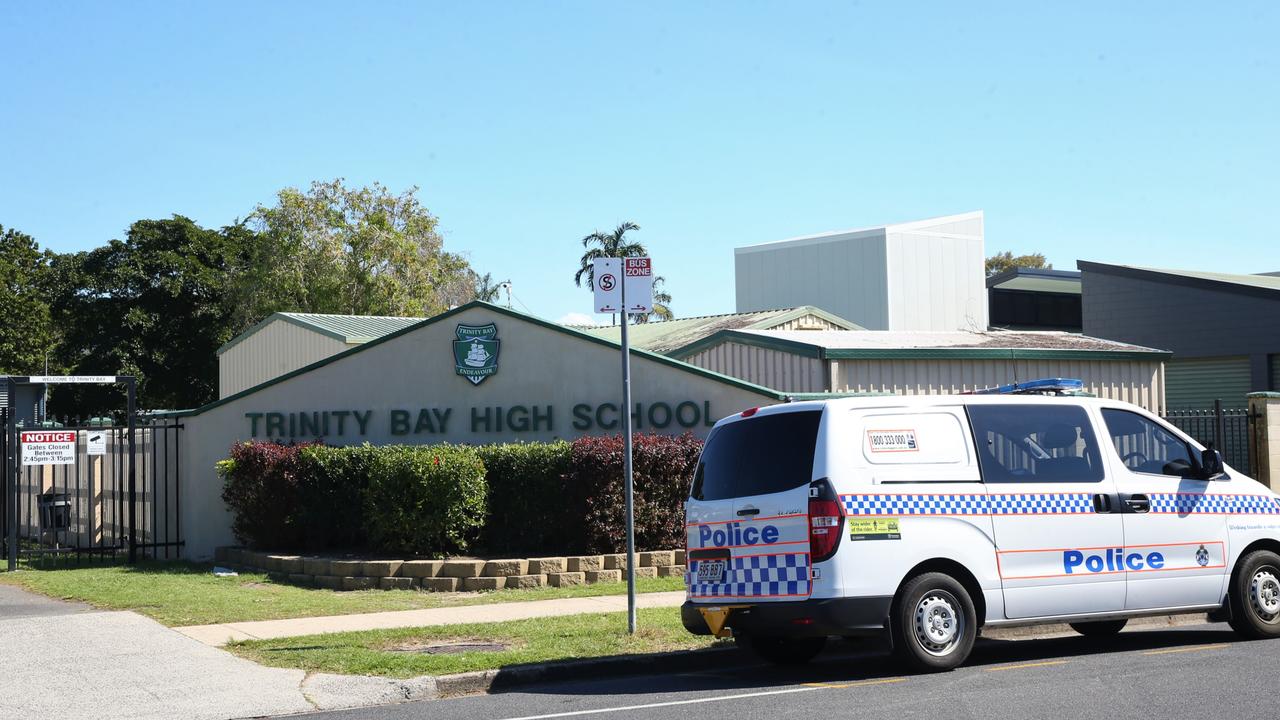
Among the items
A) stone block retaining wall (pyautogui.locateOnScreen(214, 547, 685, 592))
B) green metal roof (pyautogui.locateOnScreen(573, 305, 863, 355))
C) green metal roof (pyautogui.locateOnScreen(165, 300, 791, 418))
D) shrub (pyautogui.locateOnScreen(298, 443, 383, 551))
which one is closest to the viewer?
stone block retaining wall (pyautogui.locateOnScreen(214, 547, 685, 592))

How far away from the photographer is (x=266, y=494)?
58.5ft

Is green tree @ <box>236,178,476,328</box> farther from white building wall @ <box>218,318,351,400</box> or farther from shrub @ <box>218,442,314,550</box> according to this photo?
shrub @ <box>218,442,314,550</box>

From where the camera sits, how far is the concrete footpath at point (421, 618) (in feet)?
38.6

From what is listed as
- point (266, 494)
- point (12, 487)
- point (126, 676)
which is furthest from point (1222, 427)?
point (12, 487)

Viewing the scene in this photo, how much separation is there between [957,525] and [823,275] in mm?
30873

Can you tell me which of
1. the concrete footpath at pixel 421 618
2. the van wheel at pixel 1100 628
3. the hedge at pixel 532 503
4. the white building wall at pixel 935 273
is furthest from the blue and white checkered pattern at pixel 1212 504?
the white building wall at pixel 935 273

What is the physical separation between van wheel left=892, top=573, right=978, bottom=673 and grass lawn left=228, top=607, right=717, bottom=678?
80.1 inches

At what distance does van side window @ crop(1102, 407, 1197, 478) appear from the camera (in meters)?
10.5

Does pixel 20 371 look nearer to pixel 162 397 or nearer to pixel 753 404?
pixel 162 397

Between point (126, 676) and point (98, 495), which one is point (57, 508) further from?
point (126, 676)

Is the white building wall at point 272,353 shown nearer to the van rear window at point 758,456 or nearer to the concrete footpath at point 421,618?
the concrete footpath at point 421,618

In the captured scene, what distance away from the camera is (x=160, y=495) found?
20422 millimetres

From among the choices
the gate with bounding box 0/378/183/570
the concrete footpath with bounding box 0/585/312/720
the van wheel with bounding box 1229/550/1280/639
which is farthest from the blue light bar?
the gate with bounding box 0/378/183/570

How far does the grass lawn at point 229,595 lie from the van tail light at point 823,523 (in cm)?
541
